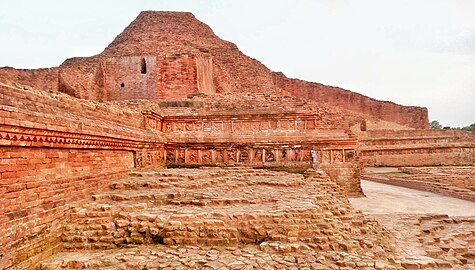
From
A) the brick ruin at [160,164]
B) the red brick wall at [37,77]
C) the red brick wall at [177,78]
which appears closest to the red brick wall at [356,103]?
the red brick wall at [177,78]

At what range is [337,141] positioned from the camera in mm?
10133

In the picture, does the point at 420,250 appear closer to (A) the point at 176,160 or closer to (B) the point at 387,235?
(B) the point at 387,235

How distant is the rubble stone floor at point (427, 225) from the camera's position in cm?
472

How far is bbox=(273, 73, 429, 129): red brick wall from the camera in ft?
112

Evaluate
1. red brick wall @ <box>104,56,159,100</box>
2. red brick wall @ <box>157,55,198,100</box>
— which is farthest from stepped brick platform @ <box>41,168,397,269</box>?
red brick wall @ <box>104,56,159,100</box>

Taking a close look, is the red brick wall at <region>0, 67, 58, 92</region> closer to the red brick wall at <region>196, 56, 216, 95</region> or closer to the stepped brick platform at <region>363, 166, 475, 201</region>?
the red brick wall at <region>196, 56, 216, 95</region>

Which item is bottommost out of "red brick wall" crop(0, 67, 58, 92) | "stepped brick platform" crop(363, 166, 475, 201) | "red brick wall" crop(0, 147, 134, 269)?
"stepped brick platform" crop(363, 166, 475, 201)

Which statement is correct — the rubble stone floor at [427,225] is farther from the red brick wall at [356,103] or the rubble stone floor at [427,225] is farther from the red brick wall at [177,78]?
the red brick wall at [356,103]

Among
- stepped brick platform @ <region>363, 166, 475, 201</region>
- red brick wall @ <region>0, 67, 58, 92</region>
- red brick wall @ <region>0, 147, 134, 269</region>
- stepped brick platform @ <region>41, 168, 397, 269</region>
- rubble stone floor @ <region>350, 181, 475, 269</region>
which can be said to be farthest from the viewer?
red brick wall @ <region>0, 67, 58, 92</region>

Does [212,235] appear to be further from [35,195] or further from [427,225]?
[427,225]

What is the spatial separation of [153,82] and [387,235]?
43.4ft

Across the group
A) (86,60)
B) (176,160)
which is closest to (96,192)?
(176,160)

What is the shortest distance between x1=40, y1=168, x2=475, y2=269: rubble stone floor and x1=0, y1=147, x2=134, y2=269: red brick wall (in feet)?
0.78

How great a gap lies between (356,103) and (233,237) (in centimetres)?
3348
